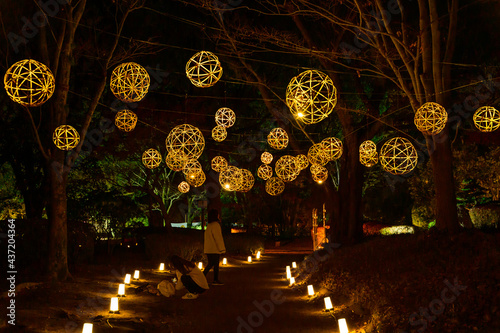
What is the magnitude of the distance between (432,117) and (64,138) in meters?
8.01

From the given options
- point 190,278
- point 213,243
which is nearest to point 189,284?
point 190,278

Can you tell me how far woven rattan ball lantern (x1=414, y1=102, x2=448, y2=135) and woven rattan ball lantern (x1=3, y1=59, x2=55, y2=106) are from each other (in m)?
7.45

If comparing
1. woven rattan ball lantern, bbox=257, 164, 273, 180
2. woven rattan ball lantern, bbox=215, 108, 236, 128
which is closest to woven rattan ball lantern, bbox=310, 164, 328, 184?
woven rattan ball lantern, bbox=257, 164, 273, 180

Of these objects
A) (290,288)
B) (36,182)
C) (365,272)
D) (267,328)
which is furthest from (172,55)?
(267,328)

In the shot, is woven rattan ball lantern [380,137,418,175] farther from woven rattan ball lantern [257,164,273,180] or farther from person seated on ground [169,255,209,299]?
woven rattan ball lantern [257,164,273,180]

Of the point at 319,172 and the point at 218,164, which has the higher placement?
the point at 218,164

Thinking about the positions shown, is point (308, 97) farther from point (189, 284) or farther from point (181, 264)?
point (189, 284)

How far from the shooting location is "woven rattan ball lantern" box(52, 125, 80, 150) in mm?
11719

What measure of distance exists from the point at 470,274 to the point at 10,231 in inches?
450

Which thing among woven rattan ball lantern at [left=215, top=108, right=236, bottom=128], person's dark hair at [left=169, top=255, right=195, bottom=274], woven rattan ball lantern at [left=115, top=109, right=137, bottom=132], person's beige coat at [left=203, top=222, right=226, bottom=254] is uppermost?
woven rattan ball lantern at [left=215, top=108, right=236, bottom=128]

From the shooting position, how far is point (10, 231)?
13.9 m

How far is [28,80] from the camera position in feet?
30.5

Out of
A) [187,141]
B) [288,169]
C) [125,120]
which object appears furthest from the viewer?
[288,169]

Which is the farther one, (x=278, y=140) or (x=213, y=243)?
(x=278, y=140)
